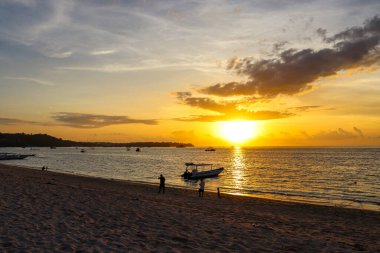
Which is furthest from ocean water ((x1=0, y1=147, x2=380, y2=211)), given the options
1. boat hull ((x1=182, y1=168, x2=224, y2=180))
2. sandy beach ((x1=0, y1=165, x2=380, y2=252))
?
sandy beach ((x1=0, y1=165, x2=380, y2=252))

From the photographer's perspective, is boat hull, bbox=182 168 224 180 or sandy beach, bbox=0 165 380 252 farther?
boat hull, bbox=182 168 224 180

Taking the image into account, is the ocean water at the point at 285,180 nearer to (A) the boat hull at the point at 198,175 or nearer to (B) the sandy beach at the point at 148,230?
(A) the boat hull at the point at 198,175

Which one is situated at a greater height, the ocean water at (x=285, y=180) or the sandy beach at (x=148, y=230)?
the sandy beach at (x=148, y=230)

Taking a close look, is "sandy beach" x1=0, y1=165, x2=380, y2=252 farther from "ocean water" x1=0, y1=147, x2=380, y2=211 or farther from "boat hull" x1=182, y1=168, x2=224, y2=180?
"boat hull" x1=182, y1=168, x2=224, y2=180

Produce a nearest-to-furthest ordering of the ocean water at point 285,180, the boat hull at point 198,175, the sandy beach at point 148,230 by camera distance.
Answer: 1. the sandy beach at point 148,230
2. the ocean water at point 285,180
3. the boat hull at point 198,175

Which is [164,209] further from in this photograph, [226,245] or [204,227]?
[226,245]

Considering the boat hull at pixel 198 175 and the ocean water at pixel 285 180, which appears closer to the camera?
the ocean water at pixel 285 180

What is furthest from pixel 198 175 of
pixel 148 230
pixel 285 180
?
pixel 148 230

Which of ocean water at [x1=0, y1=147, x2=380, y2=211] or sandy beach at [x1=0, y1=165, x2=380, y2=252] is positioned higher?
sandy beach at [x1=0, y1=165, x2=380, y2=252]

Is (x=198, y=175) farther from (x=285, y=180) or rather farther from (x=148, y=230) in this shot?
(x=148, y=230)

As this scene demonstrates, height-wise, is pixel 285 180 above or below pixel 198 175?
below

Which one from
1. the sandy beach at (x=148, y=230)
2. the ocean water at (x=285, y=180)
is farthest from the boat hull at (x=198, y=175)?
the sandy beach at (x=148, y=230)

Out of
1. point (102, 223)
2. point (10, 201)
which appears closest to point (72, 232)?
point (102, 223)

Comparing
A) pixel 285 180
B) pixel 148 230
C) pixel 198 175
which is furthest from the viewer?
pixel 198 175
